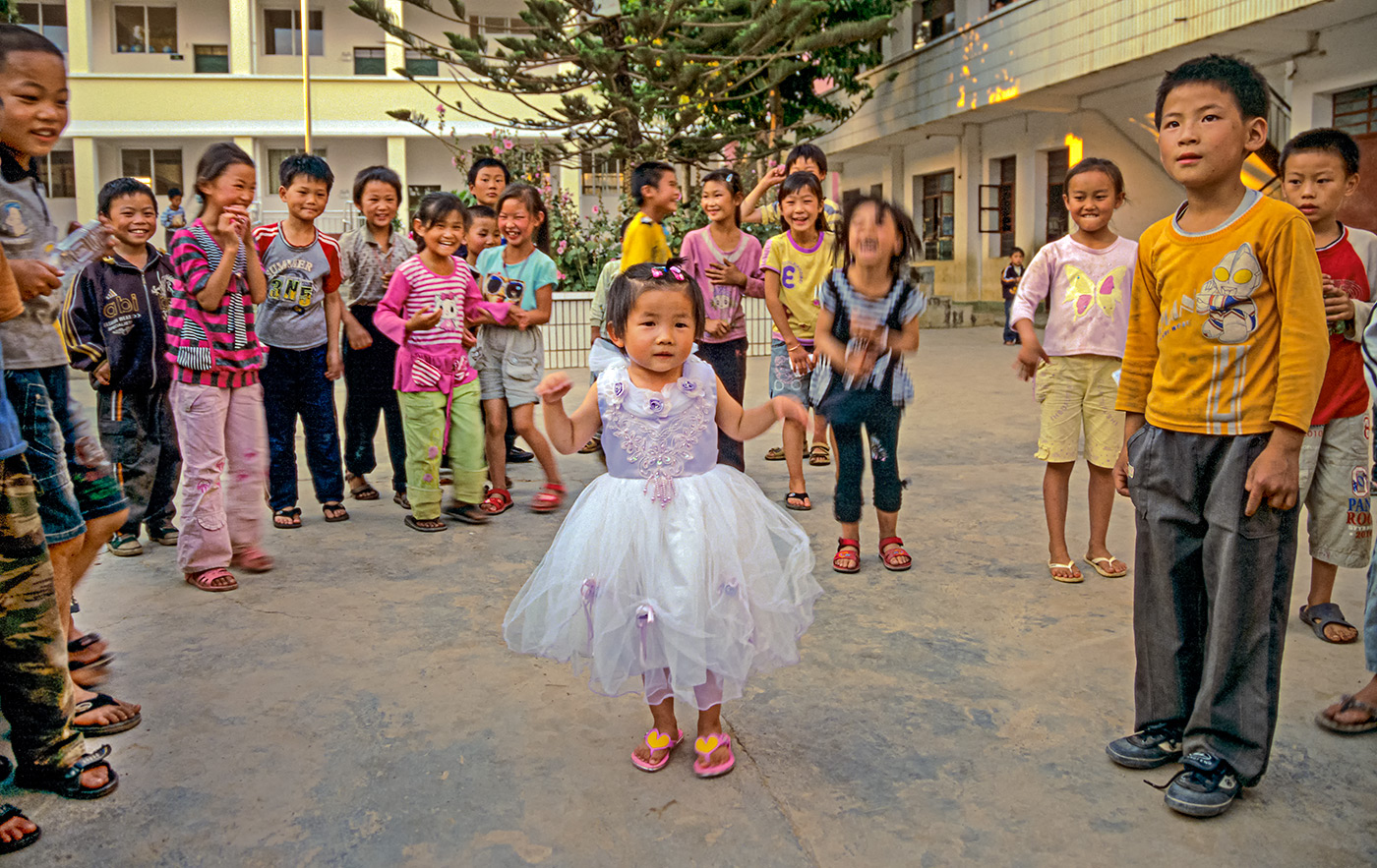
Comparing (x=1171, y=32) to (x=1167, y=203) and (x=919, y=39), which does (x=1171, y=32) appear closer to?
(x=1167, y=203)

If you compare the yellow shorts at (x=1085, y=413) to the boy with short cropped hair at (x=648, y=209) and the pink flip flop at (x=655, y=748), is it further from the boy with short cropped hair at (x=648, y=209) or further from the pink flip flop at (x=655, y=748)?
the pink flip flop at (x=655, y=748)

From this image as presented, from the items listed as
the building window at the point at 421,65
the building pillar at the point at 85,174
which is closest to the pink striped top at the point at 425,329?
the building window at the point at 421,65

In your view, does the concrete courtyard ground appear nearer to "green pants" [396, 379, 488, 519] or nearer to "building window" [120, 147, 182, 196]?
"green pants" [396, 379, 488, 519]

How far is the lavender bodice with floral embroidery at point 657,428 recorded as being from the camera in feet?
8.37

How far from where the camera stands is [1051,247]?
159 inches

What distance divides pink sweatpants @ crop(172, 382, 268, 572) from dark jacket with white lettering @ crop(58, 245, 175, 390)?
0.49 m

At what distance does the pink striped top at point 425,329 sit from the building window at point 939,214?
16.8 metres

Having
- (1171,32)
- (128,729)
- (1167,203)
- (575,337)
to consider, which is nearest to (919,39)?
(1167,203)

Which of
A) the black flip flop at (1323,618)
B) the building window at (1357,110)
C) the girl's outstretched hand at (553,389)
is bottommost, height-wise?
the black flip flop at (1323,618)

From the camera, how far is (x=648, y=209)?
4.71 metres

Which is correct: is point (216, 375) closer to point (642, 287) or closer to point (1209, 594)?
point (642, 287)

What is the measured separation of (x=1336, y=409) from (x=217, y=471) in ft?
13.1

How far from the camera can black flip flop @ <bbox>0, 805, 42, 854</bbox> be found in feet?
6.73

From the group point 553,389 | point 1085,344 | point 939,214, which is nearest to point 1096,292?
point 1085,344
